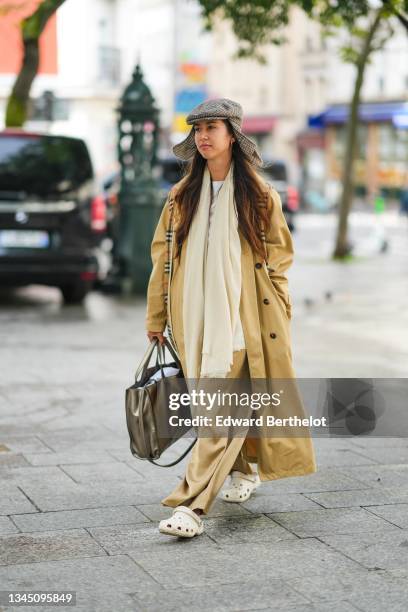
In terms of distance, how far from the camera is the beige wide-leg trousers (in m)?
5.01

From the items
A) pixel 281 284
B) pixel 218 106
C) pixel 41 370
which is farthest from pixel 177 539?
pixel 41 370

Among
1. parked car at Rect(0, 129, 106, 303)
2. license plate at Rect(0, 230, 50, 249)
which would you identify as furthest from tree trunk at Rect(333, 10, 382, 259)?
license plate at Rect(0, 230, 50, 249)

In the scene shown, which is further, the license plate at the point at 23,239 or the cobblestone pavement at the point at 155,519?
the license plate at the point at 23,239

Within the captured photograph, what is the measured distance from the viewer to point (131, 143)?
1520 cm

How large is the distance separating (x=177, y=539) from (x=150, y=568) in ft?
1.31

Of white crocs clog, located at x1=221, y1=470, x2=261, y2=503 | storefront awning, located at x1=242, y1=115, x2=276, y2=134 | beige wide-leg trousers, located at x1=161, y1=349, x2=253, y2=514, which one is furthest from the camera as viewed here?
storefront awning, located at x1=242, y1=115, x2=276, y2=134

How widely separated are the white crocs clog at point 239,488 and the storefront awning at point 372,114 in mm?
41851

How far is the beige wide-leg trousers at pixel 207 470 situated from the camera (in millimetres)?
5008

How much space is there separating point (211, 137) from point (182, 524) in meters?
1.58

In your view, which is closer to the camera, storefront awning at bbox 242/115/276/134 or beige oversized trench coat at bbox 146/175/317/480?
beige oversized trench coat at bbox 146/175/317/480

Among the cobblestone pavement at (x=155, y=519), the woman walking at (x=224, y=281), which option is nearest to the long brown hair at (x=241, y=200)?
the woman walking at (x=224, y=281)

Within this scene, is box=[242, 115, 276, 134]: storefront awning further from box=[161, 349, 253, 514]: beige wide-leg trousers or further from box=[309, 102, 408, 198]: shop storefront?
box=[161, 349, 253, 514]: beige wide-leg trousers

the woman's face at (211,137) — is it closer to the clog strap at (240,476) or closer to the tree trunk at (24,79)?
the clog strap at (240,476)

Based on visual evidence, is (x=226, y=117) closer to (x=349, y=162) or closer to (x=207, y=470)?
(x=207, y=470)
